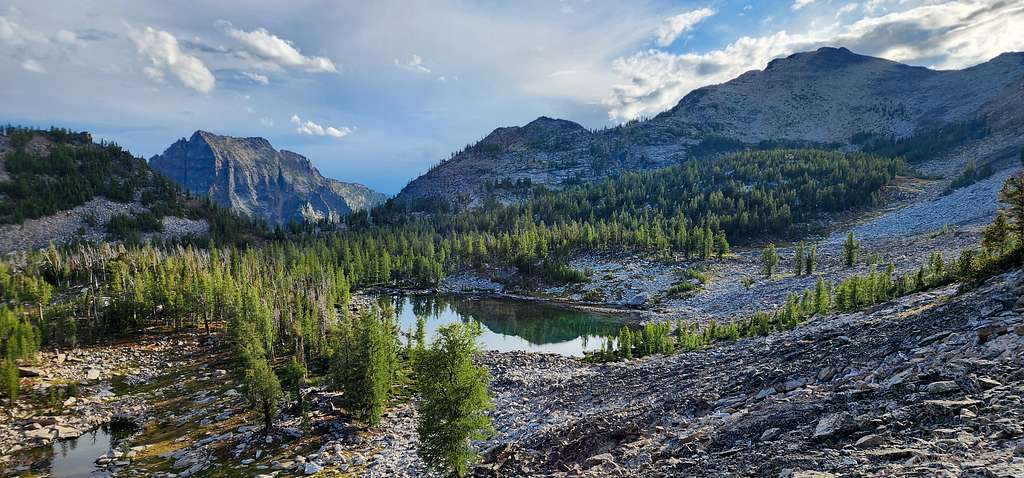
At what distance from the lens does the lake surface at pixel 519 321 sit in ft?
275

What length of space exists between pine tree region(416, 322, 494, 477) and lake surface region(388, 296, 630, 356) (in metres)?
46.6

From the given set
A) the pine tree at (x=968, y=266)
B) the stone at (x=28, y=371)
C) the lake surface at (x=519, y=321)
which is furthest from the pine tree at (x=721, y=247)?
the stone at (x=28, y=371)

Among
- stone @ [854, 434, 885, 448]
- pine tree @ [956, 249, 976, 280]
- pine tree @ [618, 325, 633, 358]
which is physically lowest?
pine tree @ [618, 325, 633, 358]

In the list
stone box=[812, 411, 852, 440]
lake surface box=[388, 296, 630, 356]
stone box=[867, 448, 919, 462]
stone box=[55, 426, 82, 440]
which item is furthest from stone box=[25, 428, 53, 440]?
stone box=[867, 448, 919, 462]

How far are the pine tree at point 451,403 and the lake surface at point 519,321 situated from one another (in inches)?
1833

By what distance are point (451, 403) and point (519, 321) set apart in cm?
7283

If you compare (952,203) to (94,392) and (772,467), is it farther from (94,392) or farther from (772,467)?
(94,392)

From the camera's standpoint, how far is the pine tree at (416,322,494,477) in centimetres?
2845

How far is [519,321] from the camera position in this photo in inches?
3994

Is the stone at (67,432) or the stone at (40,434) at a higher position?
the stone at (40,434)

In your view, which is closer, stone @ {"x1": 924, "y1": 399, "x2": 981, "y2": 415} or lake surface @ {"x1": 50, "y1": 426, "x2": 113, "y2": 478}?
stone @ {"x1": 924, "y1": 399, "x2": 981, "y2": 415}

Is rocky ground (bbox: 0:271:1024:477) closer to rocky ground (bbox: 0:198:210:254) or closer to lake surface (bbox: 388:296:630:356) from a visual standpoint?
lake surface (bbox: 388:296:630:356)

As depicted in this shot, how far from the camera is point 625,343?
62188 millimetres

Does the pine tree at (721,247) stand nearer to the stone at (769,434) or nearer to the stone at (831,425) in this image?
the stone at (769,434)
